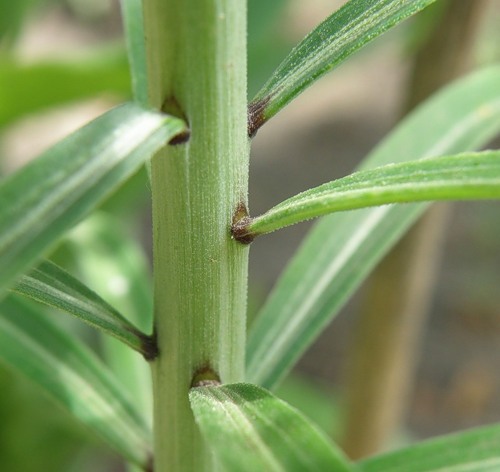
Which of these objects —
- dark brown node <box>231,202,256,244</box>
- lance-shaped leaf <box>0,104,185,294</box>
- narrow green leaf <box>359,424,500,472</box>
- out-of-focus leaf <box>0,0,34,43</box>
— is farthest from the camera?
out-of-focus leaf <box>0,0,34,43</box>

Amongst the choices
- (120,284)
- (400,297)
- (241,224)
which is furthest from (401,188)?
(400,297)

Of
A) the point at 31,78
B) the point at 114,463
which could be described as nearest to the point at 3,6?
the point at 31,78

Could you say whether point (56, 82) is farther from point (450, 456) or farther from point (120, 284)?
point (450, 456)

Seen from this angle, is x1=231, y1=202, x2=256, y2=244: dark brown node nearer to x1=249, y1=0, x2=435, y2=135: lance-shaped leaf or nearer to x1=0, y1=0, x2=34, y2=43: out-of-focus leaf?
x1=249, y1=0, x2=435, y2=135: lance-shaped leaf

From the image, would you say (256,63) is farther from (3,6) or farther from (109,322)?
(109,322)

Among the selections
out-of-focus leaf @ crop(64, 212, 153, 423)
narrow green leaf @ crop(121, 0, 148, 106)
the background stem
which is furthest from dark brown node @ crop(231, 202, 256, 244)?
the background stem

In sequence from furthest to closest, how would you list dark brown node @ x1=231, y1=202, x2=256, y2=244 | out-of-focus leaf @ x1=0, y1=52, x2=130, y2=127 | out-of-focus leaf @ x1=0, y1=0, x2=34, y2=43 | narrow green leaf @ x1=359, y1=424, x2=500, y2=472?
out-of-focus leaf @ x1=0, y1=0, x2=34, y2=43, out-of-focus leaf @ x1=0, y1=52, x2=130, y2=127, narrow green leaf @ x1=359, y1=424, x2=500, y2=472, dark brown node @ x1=231, y1=202, x2=256, y2=244

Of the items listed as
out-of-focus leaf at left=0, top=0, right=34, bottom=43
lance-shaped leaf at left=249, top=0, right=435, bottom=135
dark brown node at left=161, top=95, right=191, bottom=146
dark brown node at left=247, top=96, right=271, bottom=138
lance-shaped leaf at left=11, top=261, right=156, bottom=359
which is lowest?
lance-shaped leaf at left=11, top=261, right=156, bottom=359
